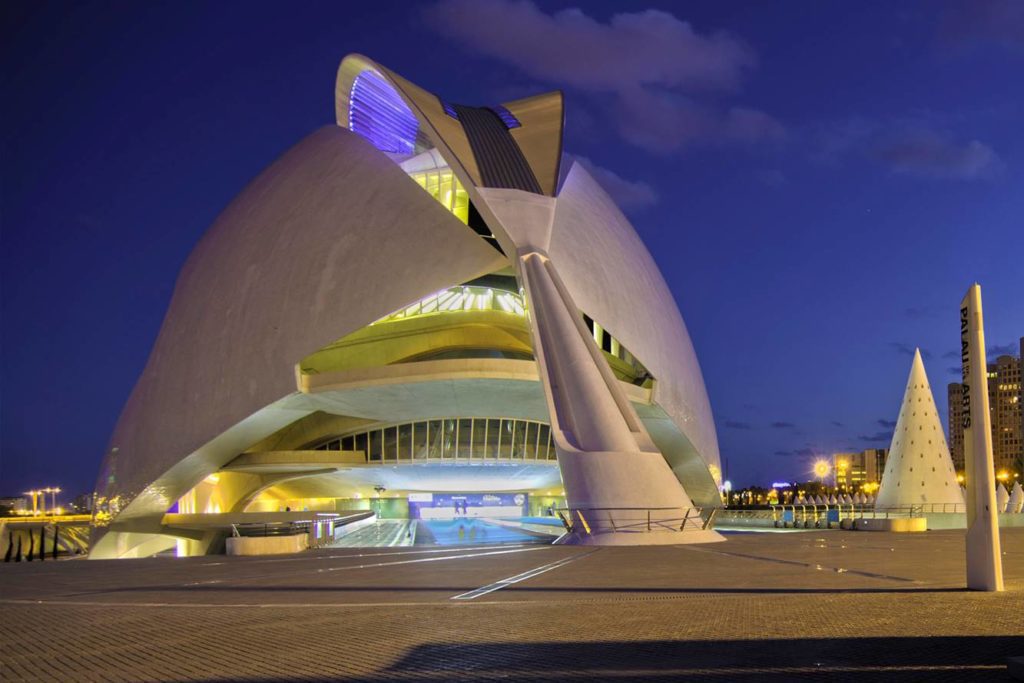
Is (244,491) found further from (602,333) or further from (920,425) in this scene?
(920,425)

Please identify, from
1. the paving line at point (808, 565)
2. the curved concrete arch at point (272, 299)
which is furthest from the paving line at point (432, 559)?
the curved concrete arch at point (272, 299)

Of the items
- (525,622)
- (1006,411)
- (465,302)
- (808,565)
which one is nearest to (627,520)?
(808,565)

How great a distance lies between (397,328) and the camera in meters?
28.0

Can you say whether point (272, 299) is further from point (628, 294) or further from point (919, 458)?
point (919, 458)

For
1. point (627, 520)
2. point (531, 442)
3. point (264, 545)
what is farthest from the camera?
point (531, 442)

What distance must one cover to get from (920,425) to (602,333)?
10.2 meters

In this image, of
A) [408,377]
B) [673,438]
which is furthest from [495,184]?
[673,438]

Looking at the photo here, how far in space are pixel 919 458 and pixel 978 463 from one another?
72.1 ft

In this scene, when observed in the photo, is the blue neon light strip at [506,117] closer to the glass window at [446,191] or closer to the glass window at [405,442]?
the glass window at [446,191]

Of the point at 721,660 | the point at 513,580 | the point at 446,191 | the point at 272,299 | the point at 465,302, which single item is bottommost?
the point at 513,580

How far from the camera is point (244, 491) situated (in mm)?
33000

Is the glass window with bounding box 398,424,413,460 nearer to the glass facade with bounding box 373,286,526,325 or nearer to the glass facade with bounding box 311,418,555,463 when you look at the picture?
the glass facade with bounding box 311,418,555,463

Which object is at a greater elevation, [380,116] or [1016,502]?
[380,116]

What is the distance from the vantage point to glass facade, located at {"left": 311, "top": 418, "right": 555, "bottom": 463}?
103 ft
